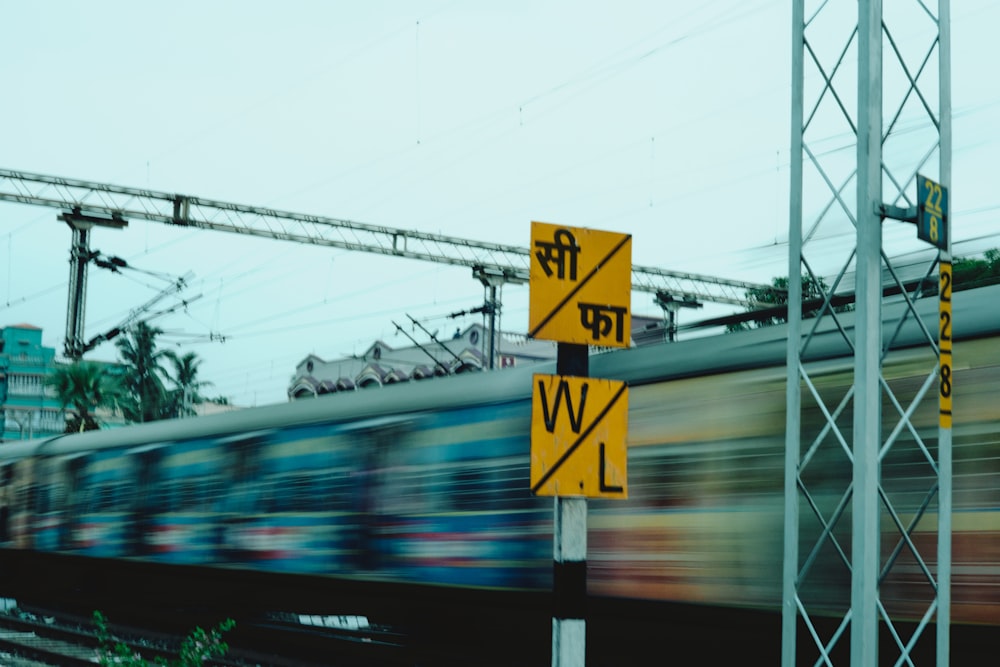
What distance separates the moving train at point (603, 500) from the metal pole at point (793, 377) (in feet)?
3.54

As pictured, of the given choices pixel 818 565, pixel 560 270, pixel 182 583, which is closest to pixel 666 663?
pixel 818 565

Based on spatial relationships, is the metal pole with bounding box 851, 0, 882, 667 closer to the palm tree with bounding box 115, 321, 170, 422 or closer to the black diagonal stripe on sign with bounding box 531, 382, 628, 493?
the black diagonal stripe on sign with bounding box 531, 382, 628, 493

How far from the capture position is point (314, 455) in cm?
1435

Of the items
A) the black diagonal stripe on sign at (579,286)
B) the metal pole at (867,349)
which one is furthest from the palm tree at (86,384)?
the black diagonal stripe on sign at (579,286)

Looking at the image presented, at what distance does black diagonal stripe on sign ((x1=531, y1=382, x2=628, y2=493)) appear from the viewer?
209 inches

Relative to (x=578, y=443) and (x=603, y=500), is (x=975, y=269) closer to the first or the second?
(x=603, y=500)

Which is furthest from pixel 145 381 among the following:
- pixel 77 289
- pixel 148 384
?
pixel 77 289

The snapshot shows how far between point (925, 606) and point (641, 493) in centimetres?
279

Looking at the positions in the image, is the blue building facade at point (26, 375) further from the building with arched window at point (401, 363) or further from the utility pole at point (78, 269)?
the utility pole at point (78, 269)

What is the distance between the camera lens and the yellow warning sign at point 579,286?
548cm

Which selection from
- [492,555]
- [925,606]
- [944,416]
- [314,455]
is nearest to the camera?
[944,416]

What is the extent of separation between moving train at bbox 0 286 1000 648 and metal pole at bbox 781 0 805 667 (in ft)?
3.54

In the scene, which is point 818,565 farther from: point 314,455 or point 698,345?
point 314,455

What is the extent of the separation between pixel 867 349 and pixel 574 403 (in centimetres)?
196
